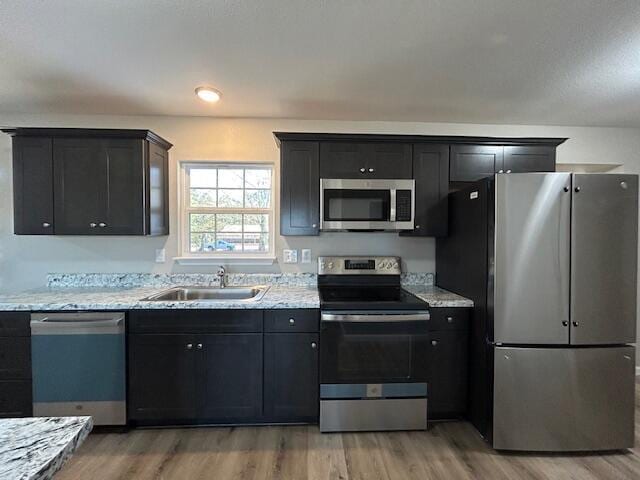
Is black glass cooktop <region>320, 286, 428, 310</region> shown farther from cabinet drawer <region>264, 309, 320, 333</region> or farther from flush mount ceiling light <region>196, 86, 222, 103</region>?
flush mount ceiling light <region>196, 86, 222, 103</region>

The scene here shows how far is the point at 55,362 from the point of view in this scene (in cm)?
214

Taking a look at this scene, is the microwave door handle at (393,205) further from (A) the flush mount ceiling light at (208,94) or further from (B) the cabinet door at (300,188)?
(A) the flush mount ceiling light at (208,94)

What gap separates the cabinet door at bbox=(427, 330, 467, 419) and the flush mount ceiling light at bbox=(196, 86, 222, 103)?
2.38 m

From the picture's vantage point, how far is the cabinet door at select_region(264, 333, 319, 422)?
221 centimetres

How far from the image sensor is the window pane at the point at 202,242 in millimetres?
2969

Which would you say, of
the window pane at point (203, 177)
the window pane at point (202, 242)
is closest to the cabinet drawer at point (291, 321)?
the window pane at point (202, 242)

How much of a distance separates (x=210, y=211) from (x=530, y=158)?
2.82 metres

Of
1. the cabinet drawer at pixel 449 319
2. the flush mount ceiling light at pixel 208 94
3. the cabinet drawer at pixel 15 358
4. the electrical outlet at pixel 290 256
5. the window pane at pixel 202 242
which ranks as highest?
the flush mount ceiling light at pixel 208 94

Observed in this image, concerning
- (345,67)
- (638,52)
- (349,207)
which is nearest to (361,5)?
(345,67)

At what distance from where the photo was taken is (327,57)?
194cm

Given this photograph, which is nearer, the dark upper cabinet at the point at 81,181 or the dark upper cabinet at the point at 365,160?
the dark upper cabinet at the point at 81,181

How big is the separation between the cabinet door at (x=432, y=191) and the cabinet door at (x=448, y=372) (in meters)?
0.83

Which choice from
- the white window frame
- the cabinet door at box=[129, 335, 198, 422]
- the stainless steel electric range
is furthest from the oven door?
the white window frame

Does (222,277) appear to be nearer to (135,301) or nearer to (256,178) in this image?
(135,301)
